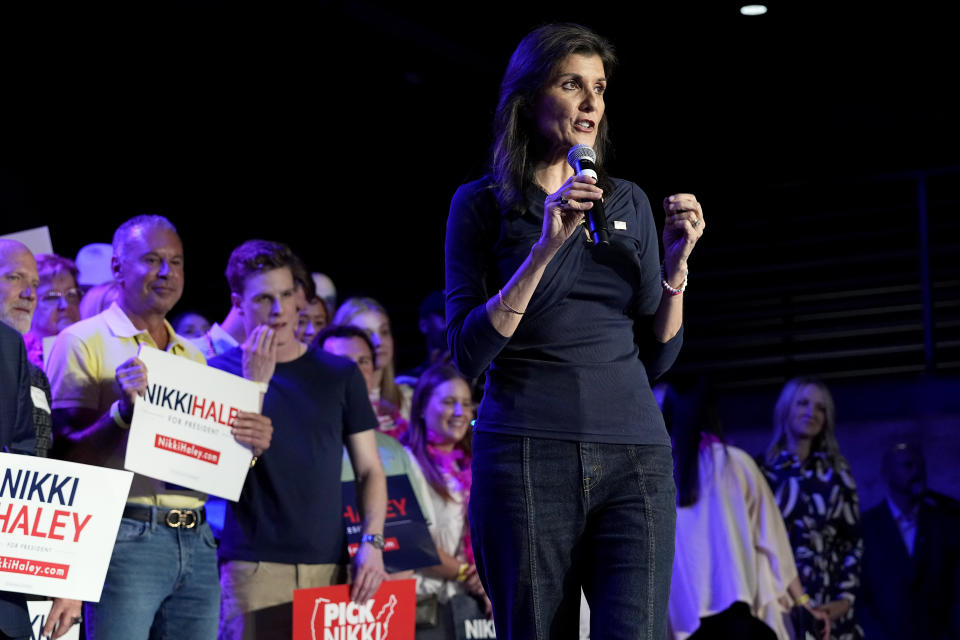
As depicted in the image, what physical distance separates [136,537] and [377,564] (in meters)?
0.91

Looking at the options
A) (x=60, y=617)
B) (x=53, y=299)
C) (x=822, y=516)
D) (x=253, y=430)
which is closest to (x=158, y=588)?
(x=60, y=617)

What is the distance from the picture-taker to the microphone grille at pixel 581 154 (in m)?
2.14

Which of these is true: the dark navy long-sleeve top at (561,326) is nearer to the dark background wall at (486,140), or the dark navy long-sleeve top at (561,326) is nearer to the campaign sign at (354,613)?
the campaign sign at (354,613)

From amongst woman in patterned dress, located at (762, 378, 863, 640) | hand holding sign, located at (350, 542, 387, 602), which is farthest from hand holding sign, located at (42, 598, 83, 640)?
woman in patterned dress, located at (762, 378, 863, 640)

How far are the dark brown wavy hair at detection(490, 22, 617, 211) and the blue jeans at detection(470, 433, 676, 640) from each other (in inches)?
19.3

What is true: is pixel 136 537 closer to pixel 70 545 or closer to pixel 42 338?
pixel 70 545

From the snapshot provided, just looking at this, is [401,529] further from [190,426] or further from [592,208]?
[592,208]

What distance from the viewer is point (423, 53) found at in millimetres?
7125

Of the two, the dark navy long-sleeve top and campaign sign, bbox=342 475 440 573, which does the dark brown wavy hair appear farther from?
campaign sign, bbox=342 475 440 573

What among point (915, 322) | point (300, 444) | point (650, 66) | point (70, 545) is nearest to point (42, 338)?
point (300, 444)

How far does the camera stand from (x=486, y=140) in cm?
710

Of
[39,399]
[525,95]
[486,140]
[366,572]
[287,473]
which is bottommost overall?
[366,572]

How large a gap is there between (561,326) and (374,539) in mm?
2106

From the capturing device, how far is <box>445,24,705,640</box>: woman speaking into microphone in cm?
207
